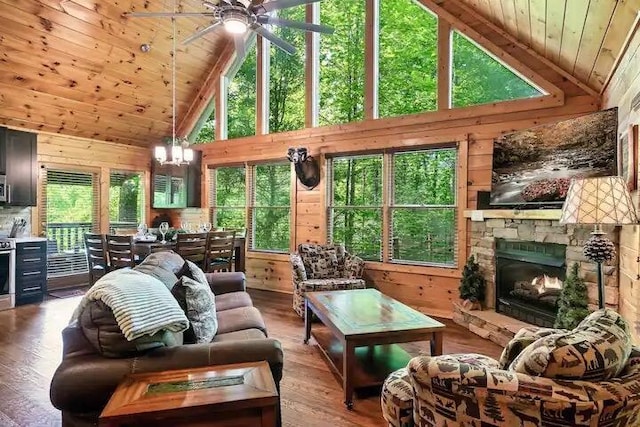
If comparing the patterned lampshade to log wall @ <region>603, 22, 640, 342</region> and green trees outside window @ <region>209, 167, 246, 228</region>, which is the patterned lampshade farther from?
green trees outside window @ <region>209, 167, 246, 228</region>

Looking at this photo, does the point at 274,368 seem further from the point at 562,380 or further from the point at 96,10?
the point at 96,10

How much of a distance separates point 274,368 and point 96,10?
213 inches

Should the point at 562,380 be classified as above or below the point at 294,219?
below

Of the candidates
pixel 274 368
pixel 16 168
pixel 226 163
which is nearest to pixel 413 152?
pixel 226 163

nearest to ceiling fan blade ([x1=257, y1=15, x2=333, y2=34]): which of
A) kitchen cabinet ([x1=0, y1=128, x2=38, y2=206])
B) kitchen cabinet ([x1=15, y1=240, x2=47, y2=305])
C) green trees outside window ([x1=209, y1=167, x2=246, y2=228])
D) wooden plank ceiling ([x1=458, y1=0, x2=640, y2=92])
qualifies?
wooden plank ceiling ([x1=458, y1=0, x2=640, y2=92])

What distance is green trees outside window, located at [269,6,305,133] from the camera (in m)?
6.35

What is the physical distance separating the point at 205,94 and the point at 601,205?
671 centimetres

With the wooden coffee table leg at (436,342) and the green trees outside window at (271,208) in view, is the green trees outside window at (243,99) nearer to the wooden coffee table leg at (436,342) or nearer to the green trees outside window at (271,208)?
the green trees outside window at (271,208)

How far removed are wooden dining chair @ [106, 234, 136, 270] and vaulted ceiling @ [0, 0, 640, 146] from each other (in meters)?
2.75

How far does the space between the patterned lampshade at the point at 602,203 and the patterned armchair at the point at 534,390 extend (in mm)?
1041

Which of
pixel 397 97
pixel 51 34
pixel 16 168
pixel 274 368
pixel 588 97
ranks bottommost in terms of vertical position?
pixel 274 368

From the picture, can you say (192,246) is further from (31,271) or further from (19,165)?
(19,165)

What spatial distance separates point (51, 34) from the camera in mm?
4965

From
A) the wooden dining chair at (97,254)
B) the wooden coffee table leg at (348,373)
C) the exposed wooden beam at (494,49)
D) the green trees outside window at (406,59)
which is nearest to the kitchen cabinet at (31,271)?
the wooden dining chair at (97,254)
